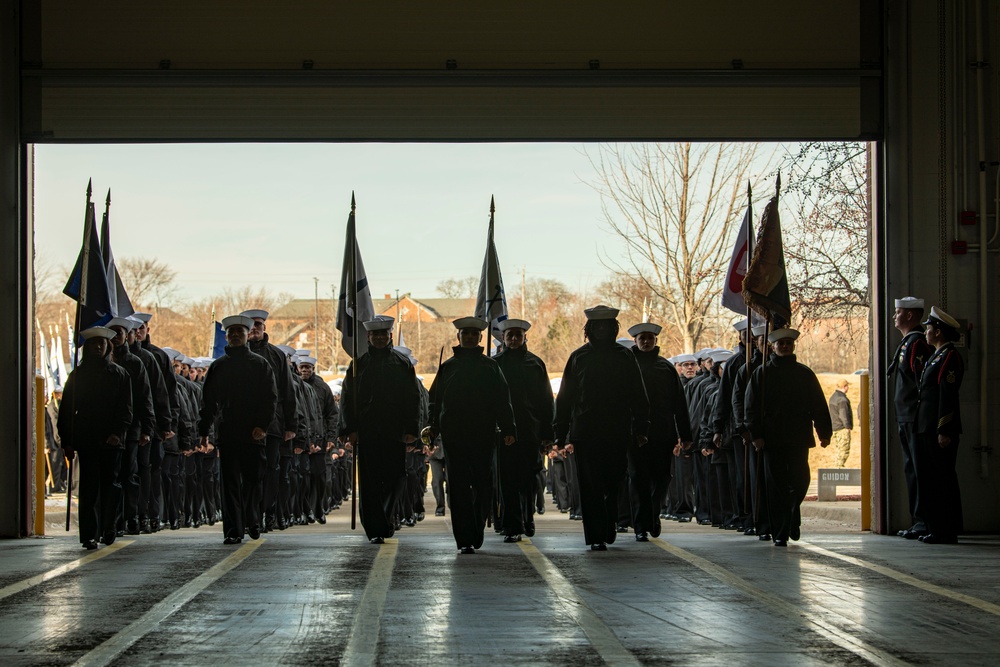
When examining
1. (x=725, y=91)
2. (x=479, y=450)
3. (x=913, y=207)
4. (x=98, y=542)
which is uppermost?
(x=725, y=91)

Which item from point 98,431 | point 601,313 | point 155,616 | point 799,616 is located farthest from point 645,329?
point 155,616

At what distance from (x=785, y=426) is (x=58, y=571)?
21.6ft

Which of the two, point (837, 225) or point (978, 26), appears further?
point (837, 225)

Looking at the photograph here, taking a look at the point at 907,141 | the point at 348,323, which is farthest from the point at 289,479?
the point at 907,141

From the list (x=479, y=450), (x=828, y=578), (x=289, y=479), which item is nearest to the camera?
(x=828, y=578)

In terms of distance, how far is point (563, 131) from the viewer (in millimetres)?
14961

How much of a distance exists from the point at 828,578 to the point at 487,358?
4042 millimetres

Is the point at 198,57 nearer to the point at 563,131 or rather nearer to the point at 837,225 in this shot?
the point at 563,131

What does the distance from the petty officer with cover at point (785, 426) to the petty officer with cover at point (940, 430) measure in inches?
39.4

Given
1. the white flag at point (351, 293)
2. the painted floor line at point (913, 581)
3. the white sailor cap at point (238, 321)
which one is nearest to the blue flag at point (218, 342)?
the white flag at point (351, 293)

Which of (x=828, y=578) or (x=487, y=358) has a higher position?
(x=487, y=358)

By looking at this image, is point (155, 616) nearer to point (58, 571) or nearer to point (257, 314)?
point (58, 571)

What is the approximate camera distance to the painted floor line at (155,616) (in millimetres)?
6805

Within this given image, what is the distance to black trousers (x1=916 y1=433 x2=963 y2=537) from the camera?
1336 cm
